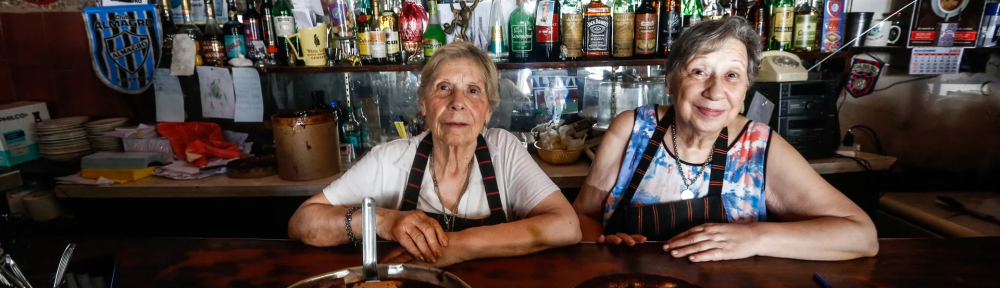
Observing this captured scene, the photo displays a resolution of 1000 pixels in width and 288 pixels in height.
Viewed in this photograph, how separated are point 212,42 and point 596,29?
208cm

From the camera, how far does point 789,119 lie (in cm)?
233

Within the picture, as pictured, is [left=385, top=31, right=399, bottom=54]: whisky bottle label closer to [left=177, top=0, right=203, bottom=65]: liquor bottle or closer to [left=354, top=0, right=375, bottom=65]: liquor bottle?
[left=354, top=0, right=375, bottom=65]: liquor bottle

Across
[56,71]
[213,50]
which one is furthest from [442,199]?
[56,71]

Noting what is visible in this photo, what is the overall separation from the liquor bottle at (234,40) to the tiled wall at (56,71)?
68cm

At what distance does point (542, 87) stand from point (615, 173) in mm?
1242

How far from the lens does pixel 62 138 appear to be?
273 centimetres

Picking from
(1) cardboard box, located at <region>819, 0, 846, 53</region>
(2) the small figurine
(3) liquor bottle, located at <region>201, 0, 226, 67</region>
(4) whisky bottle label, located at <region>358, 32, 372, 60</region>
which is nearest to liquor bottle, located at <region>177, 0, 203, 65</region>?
(3) liquor bottle, located at <region>201, 0, 226, 67</region>

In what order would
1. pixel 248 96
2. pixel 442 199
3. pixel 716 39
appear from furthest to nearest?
1. pixel 248 96
2. pixel 442 199
3. pixel 716 39

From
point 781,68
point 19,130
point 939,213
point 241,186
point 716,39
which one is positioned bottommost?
point 939,213

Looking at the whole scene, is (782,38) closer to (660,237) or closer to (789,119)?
(789,119)

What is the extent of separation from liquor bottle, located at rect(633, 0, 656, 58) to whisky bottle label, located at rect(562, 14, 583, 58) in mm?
273

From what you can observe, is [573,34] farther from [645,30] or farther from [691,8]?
[691,8]

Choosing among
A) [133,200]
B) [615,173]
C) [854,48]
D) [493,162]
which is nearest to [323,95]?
[133,200]

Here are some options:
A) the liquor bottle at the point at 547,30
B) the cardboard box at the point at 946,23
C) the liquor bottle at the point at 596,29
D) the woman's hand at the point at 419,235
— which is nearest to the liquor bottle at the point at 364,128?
the liquor bottle at the point at 547,30
